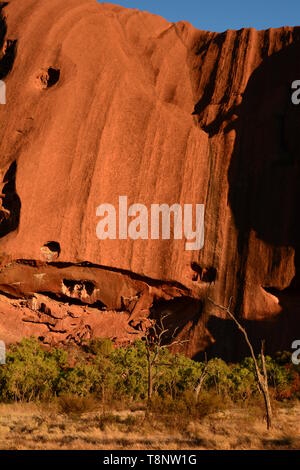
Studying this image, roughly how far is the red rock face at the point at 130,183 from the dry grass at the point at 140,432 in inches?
483

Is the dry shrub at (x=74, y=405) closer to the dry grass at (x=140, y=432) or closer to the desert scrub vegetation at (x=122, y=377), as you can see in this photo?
the dry grass at (x=140, y=432)

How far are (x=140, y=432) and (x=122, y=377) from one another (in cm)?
1150

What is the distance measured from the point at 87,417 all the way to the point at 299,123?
25.7 metres

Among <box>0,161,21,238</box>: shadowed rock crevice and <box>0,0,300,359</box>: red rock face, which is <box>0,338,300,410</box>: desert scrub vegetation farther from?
<box>0,161,21,238</box>: shadowed rock crevice

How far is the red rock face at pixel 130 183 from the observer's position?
111 feet

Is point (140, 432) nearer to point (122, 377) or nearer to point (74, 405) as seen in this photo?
point (74, 405)

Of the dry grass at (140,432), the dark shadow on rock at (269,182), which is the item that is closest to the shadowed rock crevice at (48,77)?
the dark shadow on rock at (269,182)

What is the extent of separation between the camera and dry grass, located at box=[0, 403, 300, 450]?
14.8 meters

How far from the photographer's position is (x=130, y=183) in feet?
118

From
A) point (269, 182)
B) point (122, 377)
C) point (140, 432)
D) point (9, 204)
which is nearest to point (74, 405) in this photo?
point (140, 432)

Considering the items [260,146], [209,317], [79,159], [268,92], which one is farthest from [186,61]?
[209,317]

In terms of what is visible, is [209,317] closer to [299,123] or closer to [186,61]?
[299,123]

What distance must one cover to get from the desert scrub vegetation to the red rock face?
2.86m

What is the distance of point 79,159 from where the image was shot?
35625 mm
